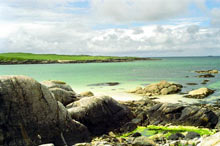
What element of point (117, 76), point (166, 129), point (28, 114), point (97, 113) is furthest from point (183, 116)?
point (117, 76)

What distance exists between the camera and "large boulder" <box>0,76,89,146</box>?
11266 millimetres

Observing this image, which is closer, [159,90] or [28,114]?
[28,114]

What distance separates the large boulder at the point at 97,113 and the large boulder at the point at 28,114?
8.12ft

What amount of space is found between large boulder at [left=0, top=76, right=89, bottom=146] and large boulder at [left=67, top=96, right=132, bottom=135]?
248 cm

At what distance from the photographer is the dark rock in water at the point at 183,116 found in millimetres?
17312

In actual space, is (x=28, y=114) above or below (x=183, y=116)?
above

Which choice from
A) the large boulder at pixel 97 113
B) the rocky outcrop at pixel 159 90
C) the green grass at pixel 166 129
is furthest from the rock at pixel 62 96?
the rocky outcrop at pixel 159 90

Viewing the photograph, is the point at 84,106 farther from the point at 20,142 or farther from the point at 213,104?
the point at 213,104

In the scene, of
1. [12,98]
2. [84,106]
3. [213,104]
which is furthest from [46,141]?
[213,104]

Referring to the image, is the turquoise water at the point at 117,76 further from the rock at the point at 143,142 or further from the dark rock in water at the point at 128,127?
the rock at the point at 143,142

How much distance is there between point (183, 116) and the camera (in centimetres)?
1788

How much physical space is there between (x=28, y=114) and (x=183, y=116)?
11.5m

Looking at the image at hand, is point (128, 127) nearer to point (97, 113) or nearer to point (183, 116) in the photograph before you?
point (97, 113)

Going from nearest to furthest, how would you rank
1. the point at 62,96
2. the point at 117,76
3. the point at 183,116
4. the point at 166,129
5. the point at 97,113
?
the point at 97,113
the point at 166,129
the point at 183,116
the point at 62,96
the point at 117,76
